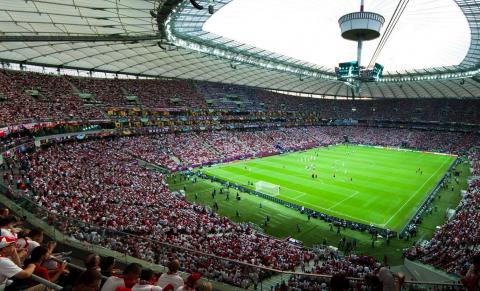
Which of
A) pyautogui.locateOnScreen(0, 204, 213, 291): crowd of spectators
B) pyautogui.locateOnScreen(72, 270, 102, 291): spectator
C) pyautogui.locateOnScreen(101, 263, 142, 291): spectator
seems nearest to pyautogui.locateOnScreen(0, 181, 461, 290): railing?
pyautogui.locateOnScreen(0, 204, 213, 291): crowd of spectators

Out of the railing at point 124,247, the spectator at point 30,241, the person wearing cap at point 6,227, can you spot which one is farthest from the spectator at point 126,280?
the railing at point 124,247

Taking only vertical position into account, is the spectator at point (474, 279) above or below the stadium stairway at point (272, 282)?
above

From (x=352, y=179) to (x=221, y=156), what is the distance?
2181cm

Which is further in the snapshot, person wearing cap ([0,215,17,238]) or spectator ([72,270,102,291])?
person wearing cap ([0,215,17,238])

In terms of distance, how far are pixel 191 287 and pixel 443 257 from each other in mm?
18523

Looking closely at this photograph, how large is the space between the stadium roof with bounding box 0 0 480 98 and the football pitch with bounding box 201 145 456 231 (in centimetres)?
1669

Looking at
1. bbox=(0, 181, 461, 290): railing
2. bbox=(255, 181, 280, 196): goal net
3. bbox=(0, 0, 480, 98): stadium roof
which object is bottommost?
bbox=(255, 181, 280, 196): goal net

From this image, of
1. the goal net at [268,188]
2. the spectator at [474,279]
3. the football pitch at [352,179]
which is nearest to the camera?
the spectator at [474,279]

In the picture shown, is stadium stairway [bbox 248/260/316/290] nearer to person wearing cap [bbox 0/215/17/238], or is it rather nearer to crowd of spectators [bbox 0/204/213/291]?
crowd of spectators [bbox 0/204/213/291]

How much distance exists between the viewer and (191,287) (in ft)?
15.8

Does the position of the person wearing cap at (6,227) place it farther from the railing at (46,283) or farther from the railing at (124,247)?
the railing at (124,247)

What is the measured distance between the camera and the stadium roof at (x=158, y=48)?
26.2 meters

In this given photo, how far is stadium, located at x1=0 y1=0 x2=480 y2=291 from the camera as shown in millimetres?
11891

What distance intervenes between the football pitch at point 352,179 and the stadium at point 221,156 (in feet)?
1.12
